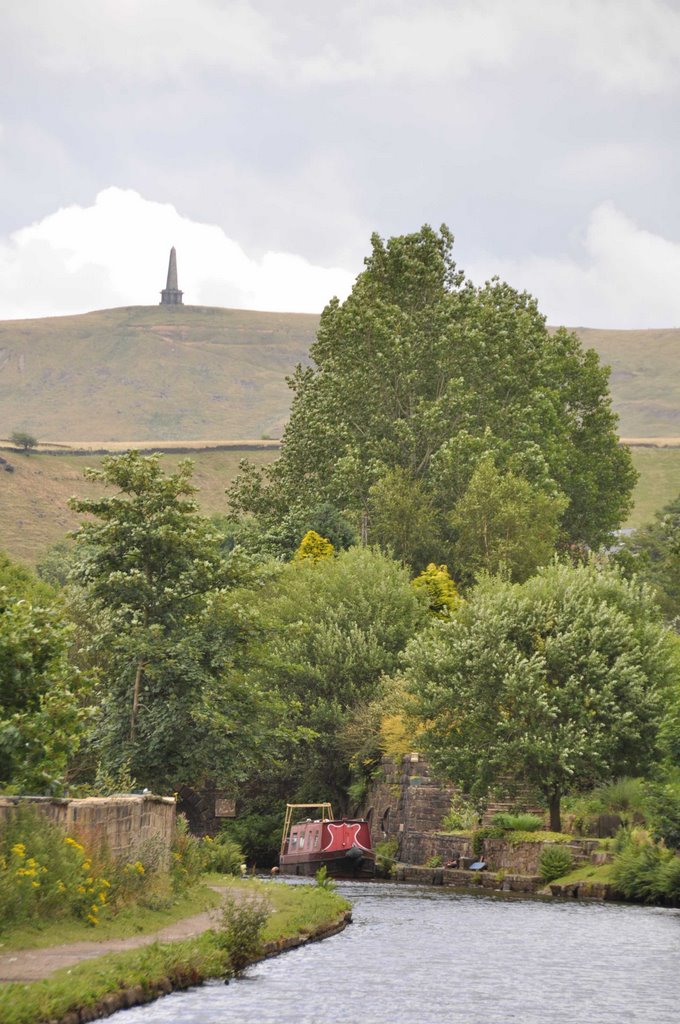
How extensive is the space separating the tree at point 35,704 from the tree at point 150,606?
52.4 feet

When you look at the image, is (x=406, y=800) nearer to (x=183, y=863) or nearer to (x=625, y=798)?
(x=625, y=798)

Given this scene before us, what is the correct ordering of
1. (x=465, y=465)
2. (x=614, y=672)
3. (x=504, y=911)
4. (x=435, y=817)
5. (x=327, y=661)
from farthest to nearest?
(x=465, y=465) → (x=327, y=661) → (x=435, y=817) → (x=614, y=672) → (x=504, y=911)

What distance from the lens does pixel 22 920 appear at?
25.7m

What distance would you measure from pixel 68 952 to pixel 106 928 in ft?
11.1

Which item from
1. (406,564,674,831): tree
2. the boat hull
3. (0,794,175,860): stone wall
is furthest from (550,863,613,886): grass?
(0,794,175,860): stone wall

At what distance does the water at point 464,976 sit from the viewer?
2345cm

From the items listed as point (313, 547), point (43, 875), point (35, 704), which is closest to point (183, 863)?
point (35, 704)

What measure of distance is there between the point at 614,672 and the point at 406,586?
21.2m

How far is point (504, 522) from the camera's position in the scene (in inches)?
3433

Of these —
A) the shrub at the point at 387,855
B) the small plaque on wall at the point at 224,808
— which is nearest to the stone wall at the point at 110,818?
the shrub at the point at 387,855

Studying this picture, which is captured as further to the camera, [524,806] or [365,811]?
[365,811]

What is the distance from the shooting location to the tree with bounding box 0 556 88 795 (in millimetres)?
30906

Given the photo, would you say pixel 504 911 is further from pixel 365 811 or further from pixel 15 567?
pixel 15 567

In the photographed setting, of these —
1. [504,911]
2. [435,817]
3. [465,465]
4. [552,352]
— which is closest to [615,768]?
[435,817]
